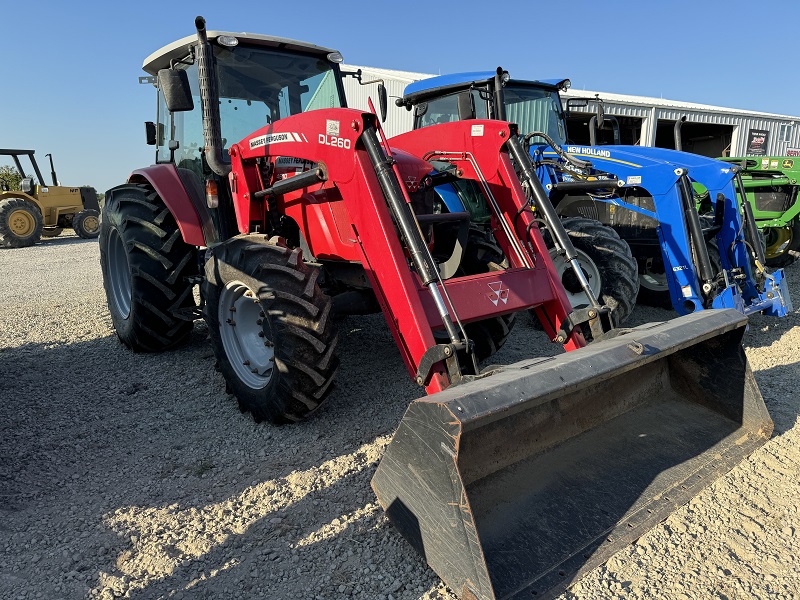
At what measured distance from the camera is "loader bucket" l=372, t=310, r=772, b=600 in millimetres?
2031

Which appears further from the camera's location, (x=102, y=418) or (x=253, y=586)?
(x=102, y=418)

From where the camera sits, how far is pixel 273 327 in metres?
3.02

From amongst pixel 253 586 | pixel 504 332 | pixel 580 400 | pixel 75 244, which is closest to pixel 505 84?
pixel 504 332

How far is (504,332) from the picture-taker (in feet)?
12.9

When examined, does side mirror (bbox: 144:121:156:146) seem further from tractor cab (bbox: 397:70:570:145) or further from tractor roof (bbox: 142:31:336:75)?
tractor cab (bbox: 397:70:570:145)

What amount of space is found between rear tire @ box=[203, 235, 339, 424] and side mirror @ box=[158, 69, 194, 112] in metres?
0.84

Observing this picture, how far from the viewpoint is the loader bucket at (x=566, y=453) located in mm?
2031

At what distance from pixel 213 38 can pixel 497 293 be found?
262cm

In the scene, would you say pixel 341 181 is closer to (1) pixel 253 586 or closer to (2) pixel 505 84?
(1) pixel 253 586

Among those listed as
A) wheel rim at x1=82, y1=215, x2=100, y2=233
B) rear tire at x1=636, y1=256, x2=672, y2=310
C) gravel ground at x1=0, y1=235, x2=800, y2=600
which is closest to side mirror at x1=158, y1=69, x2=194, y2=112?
gravel ground at x1=0, y1=235, x2=800, y2=600

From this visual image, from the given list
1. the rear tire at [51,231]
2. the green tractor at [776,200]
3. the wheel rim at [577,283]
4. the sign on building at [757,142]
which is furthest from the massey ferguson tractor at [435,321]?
the sign on building at [757,142]

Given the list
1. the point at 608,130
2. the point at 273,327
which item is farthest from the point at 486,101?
the point at 608,130

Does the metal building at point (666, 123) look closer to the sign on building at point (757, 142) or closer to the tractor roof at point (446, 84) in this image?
the sign on building at point (757, 142)

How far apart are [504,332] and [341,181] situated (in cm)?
162
